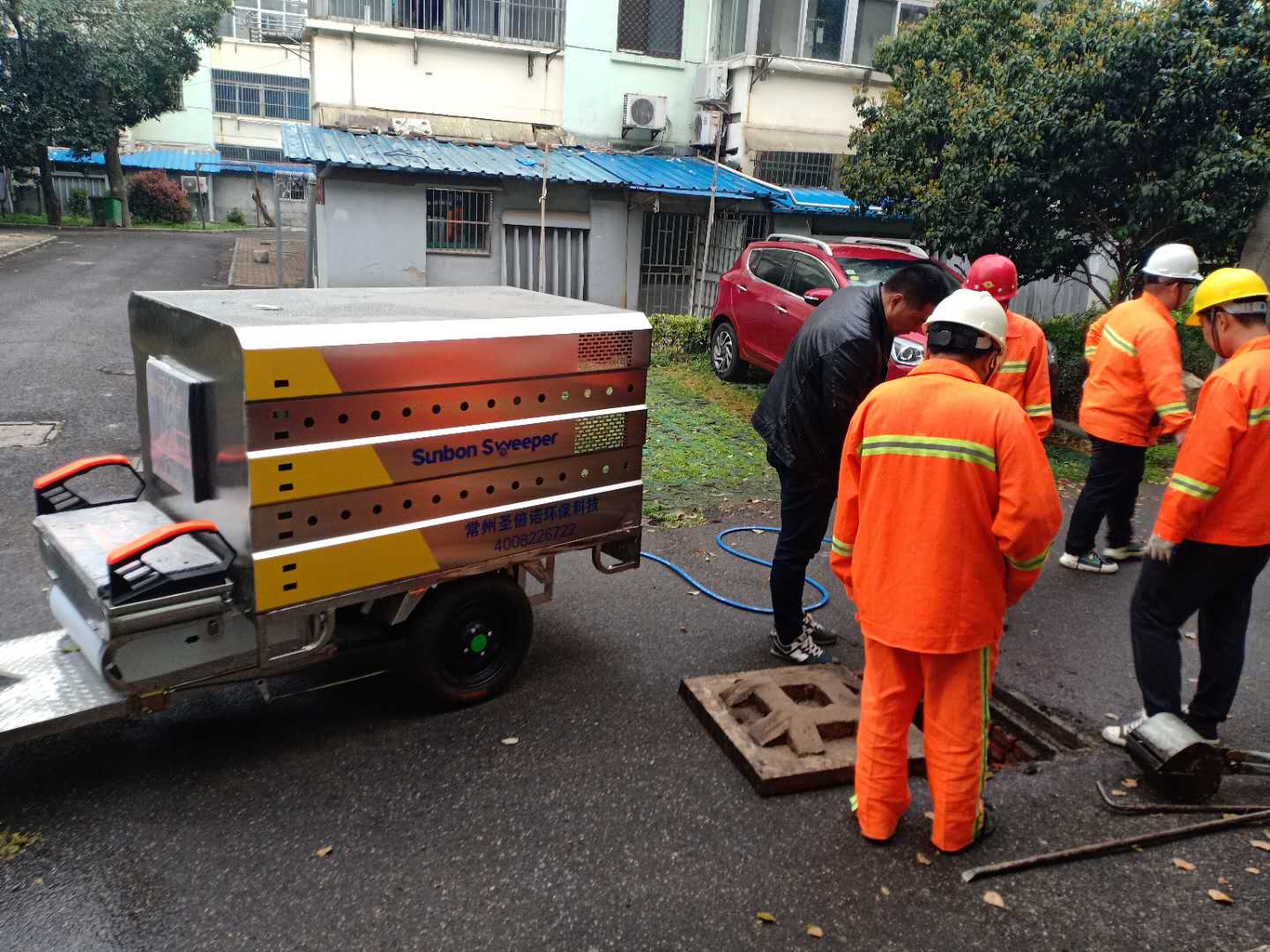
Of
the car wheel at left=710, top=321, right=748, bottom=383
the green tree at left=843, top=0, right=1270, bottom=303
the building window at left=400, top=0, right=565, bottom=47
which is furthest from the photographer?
the building window at left=400, top=0, right=565, bottom=47

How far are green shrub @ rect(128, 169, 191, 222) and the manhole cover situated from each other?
31.7 metres

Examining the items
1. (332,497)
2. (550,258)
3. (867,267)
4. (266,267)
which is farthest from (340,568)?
(266,267)

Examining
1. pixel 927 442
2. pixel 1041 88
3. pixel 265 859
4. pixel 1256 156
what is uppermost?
pixel 1041 88

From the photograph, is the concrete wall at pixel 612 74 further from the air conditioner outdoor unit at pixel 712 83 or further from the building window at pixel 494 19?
the building window at pixel 494 19

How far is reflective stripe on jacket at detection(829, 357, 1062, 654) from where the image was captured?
105 inches

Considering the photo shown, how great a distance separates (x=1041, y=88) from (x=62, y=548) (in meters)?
9.30

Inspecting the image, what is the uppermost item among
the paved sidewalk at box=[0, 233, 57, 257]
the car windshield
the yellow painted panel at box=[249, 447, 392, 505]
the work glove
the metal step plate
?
the car windshield

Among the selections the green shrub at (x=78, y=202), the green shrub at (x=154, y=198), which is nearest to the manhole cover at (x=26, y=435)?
the green shrub at (x=154, y=198)

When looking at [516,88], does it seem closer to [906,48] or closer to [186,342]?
[906,48]

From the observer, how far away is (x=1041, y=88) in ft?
29.7

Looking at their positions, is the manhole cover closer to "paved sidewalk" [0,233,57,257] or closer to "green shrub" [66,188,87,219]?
"paved sidewalk" [0,233,57,257]

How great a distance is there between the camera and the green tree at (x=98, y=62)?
27297 mm

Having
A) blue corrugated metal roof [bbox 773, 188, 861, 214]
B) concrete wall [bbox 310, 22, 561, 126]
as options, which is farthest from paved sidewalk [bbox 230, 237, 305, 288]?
blue corrugated metal roof [bbox 773, 188, 861, 214]

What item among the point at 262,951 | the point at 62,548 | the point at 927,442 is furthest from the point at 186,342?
the point at 927,442
